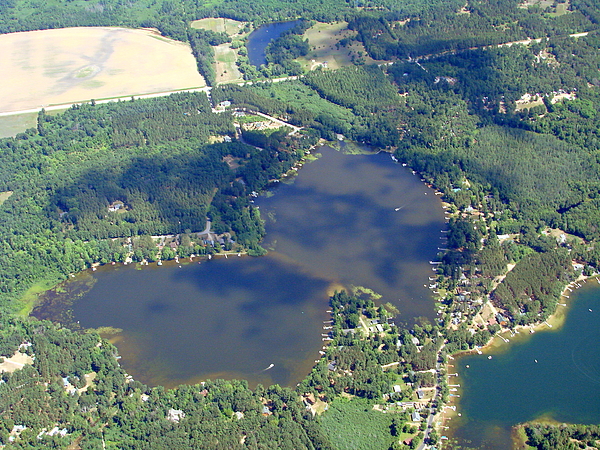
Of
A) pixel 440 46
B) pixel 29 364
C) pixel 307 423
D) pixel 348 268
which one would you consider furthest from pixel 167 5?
pixel 307 423

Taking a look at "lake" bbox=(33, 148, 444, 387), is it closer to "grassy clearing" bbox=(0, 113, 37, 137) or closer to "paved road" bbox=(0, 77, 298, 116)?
"paved road" bbox=(0, 77, 298, 116)

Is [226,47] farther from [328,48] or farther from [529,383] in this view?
[529,383]

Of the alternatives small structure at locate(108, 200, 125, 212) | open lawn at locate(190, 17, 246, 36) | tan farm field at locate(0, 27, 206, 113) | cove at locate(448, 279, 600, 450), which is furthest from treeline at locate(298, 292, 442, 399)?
open lawn at locate(190, 17, 246, 36)

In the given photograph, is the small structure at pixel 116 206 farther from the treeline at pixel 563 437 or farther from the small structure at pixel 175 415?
the treeline at pixel 563 437

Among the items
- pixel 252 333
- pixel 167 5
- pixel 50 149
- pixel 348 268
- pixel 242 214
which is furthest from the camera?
pixel 167 5

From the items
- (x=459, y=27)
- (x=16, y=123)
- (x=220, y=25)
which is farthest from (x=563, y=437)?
(x=220, y=25)

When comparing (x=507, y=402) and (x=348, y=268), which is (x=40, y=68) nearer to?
(x=348, y=268)
